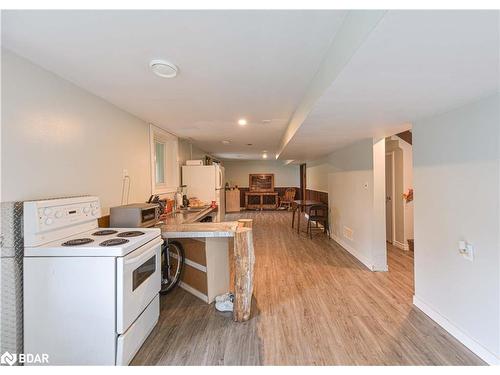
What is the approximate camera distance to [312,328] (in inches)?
77.7

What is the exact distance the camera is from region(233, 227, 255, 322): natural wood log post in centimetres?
208

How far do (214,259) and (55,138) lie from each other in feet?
5.72

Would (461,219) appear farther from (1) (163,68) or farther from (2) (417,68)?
(1) (163,68)

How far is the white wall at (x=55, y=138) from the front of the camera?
147 cm

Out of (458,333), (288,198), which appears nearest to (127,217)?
(458,333)

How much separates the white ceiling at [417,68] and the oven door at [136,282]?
172 centimetres

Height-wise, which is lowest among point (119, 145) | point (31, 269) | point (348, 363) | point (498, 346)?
point (348, 363)

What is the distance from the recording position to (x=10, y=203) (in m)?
1.41

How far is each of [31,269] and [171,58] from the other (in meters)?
1.64

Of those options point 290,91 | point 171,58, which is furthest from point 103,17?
point 290,91

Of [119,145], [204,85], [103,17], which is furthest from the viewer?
[119,145]

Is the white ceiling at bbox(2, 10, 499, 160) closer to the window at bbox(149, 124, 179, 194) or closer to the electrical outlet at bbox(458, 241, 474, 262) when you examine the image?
the electrical outlet at bbox(458, 241, 474, 262)

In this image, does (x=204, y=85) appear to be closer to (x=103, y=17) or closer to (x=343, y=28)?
(x=103, y=17)
